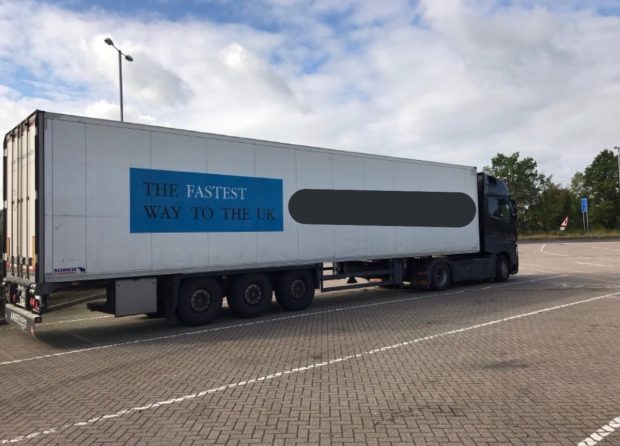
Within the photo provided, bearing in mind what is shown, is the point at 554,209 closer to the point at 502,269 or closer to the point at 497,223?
the point at 502,269

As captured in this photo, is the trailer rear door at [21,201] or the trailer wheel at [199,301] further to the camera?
the trailer wheel at [199,301]

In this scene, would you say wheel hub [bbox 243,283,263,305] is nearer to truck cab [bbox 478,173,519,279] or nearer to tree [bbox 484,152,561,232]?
truck cab [bbox 478,173,519,279]

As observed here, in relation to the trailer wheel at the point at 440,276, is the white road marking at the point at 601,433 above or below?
below

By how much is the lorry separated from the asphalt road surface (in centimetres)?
87

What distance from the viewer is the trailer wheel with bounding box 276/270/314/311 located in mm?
11250

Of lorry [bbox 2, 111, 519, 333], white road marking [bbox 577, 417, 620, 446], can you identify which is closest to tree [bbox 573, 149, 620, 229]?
lorry [bbox 2, 111, 519, 333]

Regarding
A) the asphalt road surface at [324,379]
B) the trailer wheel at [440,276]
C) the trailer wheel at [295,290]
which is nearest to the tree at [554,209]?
the trailer wheel at [440,276]

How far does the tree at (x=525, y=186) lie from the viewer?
2657 inches

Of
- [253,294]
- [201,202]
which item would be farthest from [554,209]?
[201,202]

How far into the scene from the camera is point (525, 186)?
2687 inches

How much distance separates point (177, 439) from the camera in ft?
14.3

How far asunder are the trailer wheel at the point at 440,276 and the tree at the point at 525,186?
5672 cm

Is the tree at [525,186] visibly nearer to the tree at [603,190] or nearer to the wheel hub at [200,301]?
the tree at [603,190]

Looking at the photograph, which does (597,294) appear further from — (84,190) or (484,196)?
(84,190)
